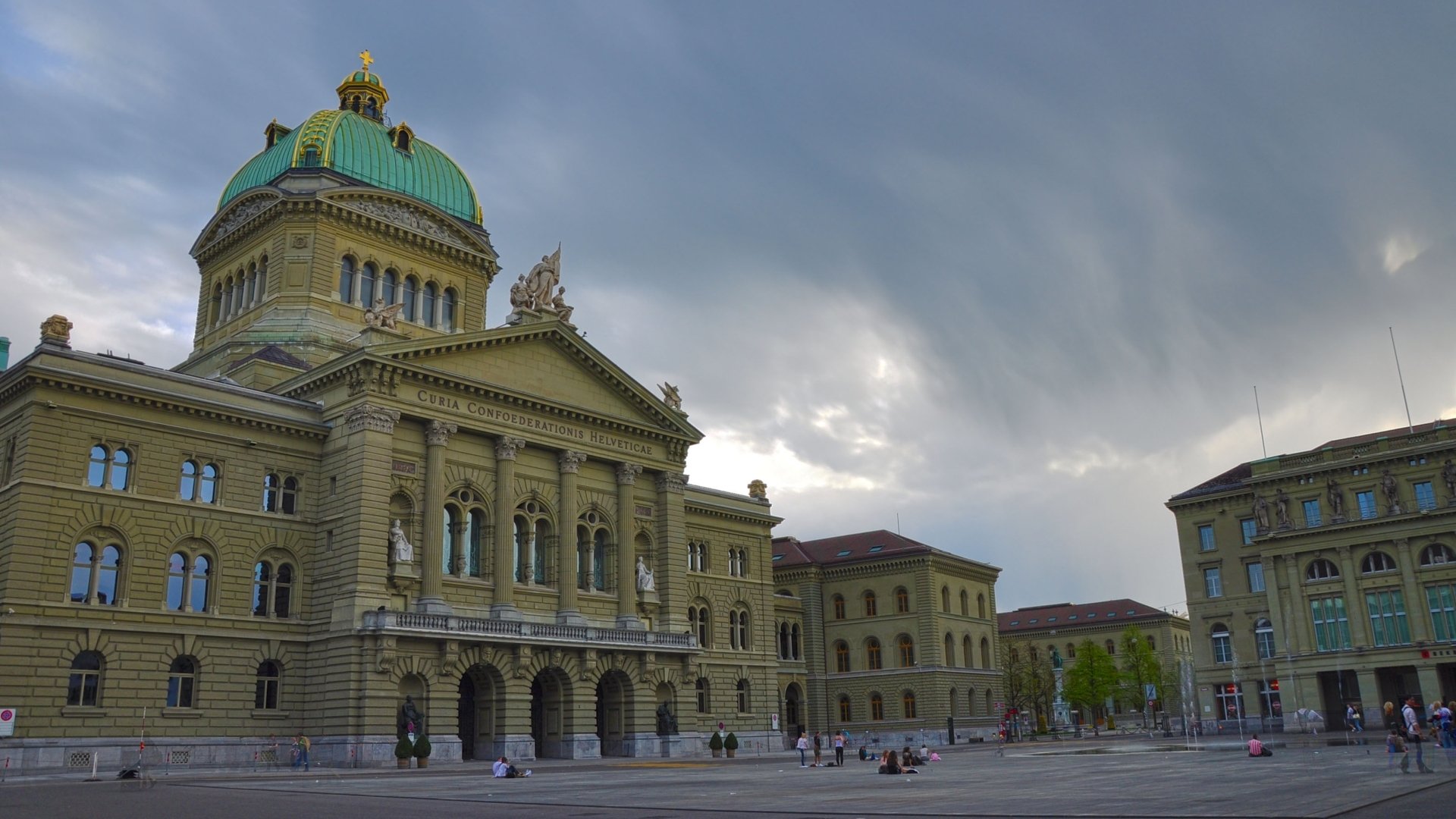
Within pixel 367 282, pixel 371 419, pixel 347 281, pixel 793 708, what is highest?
pixel 367 282

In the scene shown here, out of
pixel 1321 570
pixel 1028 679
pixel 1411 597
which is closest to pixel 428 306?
pixel 1321 570

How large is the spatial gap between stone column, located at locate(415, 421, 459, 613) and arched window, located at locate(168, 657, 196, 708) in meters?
8.58

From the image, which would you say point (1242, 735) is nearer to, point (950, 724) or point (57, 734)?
point (950, 724)

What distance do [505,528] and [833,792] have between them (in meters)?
29.2

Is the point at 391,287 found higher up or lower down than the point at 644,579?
higher up

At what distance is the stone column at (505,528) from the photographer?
50.0m

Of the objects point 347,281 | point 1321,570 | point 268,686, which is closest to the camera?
point 268,686

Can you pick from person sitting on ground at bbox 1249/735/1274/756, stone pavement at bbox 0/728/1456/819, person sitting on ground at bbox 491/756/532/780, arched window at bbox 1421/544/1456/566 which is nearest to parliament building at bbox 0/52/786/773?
stone pavement at bbox 0/728/1456/819

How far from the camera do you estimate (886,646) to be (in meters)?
87.1

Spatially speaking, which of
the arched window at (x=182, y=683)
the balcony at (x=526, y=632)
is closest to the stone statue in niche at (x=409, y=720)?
the balcony at (x=526, y=632)

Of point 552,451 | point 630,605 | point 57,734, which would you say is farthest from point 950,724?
point 57,734

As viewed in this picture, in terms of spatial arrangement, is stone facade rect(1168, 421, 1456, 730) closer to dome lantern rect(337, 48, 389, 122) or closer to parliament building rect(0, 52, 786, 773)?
parliament building rect(0, 52, 786, 773)

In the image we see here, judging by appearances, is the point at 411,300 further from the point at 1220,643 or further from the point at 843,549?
the point at 1220,643

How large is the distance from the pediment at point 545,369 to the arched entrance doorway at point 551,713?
1270 cm
